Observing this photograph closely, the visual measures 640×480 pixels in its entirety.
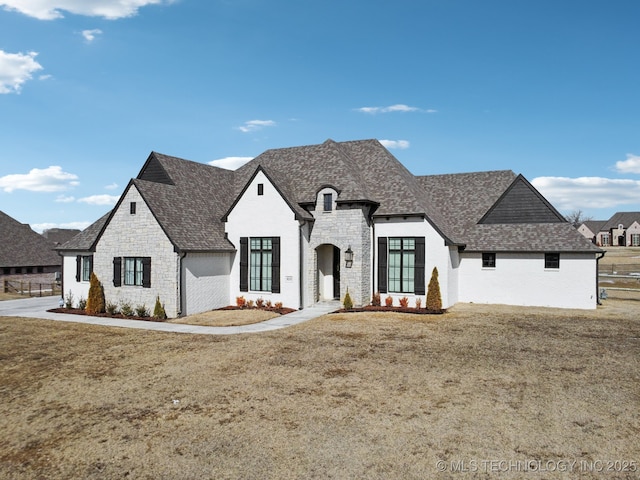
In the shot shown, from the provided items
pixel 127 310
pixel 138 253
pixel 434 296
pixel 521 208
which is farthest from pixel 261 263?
pixel 521 208

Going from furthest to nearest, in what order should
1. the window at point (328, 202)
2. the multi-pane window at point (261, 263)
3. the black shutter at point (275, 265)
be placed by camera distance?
1. the window at point (328, 202)
2. the multi-pane window at point (261, 263)
3. the black shutter at point (275, 265)

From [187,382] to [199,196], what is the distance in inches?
662

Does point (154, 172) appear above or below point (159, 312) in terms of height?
above

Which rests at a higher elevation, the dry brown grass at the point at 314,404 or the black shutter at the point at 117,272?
the black shutter at the point at 117,272

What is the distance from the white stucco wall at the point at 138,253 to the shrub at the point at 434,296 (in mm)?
12681

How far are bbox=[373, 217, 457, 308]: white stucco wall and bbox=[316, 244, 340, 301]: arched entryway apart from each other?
251 cm

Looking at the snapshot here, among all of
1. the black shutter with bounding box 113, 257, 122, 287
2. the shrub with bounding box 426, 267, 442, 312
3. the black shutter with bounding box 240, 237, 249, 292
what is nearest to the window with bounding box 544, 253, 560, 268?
the shrub with bounding box 426, 267, 442, 312

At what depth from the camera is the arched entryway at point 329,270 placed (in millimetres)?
26516

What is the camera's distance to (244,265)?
82.8 ft

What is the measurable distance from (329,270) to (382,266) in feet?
10.8

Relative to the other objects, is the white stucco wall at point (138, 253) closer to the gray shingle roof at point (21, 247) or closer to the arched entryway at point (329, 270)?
the arched entryway at point (329, 270)

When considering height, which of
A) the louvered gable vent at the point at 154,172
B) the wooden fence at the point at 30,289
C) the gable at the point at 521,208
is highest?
the louvered gable vent at the point at 154,172

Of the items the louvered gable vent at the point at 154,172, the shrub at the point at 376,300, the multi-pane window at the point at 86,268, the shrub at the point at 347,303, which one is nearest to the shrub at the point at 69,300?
the multi-pane window at the point at 86,268

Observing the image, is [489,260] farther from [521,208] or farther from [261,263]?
[261,263]
